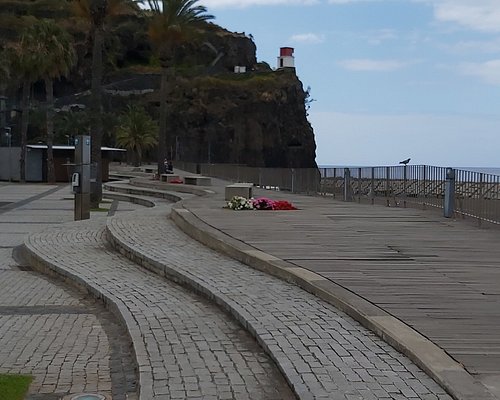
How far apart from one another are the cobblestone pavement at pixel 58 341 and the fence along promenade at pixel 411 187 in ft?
28.3

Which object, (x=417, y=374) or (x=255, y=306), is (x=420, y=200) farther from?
(x=417, y=374)

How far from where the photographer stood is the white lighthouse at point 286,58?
108188mm

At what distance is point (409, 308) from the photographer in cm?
728

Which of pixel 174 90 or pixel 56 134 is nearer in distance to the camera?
pixel 56 134

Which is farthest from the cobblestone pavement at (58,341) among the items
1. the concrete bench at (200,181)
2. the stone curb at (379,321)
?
the concrete bench at (200,181)

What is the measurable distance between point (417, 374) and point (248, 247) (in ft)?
21.0

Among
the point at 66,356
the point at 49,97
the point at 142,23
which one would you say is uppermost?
the point at 142,23

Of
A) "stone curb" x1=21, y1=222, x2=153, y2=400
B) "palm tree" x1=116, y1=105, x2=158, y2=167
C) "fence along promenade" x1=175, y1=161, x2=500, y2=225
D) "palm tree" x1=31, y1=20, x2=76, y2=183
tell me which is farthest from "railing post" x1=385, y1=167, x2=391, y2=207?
"palm tree" x1=116, y1=105, x2=158, y2=167

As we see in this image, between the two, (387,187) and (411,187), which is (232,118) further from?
(411,187)

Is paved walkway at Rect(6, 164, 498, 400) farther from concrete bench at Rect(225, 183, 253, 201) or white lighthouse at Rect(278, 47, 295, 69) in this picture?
white lighthouse at Rect(278, 47, 295, 69)

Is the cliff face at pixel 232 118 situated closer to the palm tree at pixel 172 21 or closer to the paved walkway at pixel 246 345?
the palm tree at pixel 172 21

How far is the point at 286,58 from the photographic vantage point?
109 metres

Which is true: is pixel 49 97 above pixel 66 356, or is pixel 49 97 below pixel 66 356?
above

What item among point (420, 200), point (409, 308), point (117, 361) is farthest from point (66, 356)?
point (420, 200)
